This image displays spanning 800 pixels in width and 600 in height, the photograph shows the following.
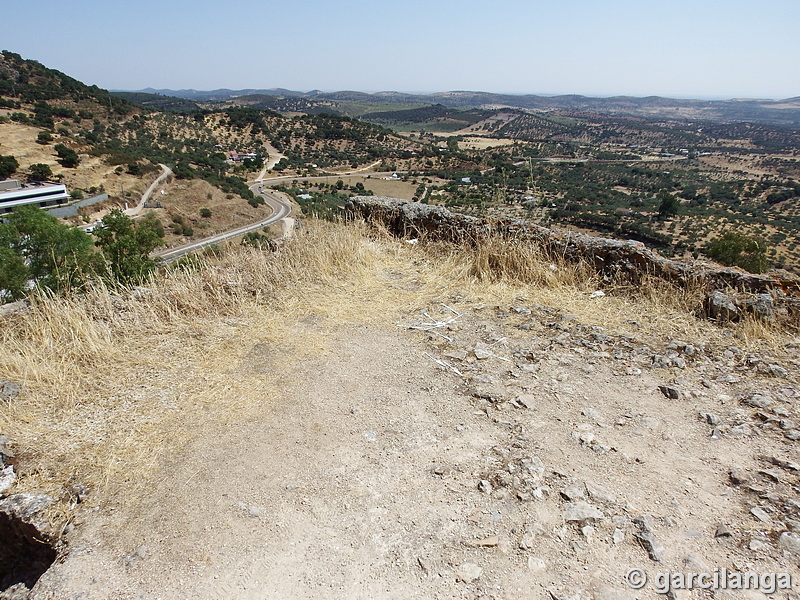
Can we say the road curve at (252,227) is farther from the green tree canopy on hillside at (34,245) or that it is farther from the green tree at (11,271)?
the green tree at (11,271)

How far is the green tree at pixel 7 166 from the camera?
133ft

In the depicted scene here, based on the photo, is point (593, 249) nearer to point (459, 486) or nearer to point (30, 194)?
point (459, 486)

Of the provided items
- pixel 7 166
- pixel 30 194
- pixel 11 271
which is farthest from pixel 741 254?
pixel 7 166

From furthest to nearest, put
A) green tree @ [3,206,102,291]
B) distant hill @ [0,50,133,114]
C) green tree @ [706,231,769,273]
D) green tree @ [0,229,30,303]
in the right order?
1. distant hill @ [0,50,133,114]
2. green tree @ [706,231,769,273]
3. green tree @ [3,206,102,291]
4. green tree @ [0,229,30,303]

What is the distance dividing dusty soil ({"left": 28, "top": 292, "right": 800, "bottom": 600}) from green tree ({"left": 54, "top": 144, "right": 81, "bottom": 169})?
52.5 m

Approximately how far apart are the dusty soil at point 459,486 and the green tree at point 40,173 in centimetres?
5036

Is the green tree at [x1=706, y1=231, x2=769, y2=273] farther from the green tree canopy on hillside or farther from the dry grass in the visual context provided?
the green tree canopy on hillside

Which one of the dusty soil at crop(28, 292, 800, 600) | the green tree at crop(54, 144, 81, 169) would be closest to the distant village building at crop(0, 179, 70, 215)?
the green tree at crop(54, 144, 81, 169)

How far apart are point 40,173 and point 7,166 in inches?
125

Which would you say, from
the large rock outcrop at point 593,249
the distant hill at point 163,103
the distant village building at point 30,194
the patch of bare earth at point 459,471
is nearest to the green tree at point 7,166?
the distant village building at point 30,194

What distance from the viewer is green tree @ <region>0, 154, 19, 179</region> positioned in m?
40.4

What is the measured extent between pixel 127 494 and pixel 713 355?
500 centimetres

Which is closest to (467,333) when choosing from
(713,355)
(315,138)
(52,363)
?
(713,355)

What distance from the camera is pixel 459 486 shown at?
276 centimetres
